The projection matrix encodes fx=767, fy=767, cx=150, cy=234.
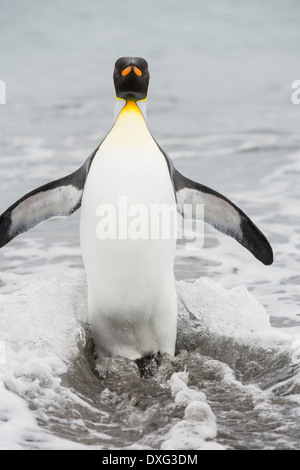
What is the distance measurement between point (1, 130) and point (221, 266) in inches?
221

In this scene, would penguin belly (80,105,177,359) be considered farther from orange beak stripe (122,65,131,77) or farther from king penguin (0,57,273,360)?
orange beak stripe (122,65,131,77)

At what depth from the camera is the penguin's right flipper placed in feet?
12.9

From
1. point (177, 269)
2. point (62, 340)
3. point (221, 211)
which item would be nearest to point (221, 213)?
point (221, 211)

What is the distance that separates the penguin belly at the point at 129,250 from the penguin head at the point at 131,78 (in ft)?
0.49

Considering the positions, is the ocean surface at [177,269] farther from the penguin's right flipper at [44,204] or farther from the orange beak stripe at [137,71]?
the orange beak stripe at [137,71]

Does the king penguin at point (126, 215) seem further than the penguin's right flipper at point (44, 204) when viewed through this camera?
No

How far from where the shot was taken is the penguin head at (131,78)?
387 cm

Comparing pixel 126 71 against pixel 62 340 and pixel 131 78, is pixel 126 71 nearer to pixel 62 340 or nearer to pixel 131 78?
pixel 131 78

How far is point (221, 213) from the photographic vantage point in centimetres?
412

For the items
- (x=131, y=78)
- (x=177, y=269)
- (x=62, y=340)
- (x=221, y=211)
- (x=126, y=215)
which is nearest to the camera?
(x=126, y=215)

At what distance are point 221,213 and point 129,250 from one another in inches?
26.1

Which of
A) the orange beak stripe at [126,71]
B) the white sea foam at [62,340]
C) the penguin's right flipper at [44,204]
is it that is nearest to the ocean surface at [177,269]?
the white sea foam at [62,340]

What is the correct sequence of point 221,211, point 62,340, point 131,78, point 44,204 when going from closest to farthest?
point 62,340 → point 131,78 → point 44,204 → point 221,211
